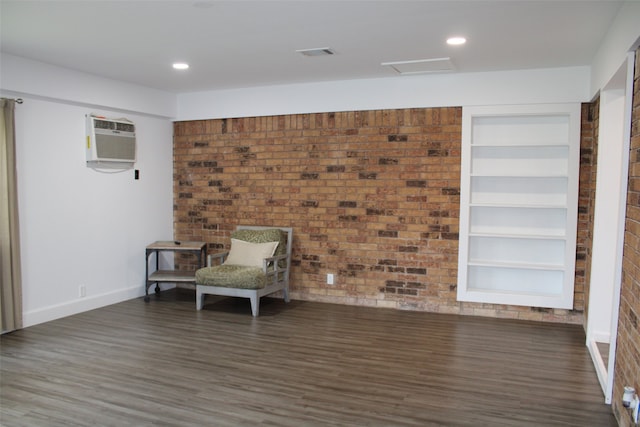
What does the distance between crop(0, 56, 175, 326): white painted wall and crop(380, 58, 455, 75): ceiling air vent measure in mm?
2937

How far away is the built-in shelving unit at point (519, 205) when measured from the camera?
15.9 feet

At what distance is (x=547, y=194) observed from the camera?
16.6 ft

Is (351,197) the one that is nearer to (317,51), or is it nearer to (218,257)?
(218,257)

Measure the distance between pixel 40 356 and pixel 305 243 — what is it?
288cm

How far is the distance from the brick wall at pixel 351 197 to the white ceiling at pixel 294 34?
74cm

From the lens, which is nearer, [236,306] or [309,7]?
[309,7]

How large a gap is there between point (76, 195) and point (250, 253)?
1.87 m

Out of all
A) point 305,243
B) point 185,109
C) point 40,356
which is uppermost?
point 185,109

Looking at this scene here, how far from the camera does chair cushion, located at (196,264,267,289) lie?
504 cm

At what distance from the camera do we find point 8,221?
4.36 metres

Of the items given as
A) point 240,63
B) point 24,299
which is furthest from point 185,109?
point 24,299

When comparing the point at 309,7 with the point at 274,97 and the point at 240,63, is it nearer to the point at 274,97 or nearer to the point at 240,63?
the point at 240,63

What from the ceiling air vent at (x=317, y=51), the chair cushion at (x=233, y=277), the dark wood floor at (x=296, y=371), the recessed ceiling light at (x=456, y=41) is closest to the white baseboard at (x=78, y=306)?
the dark wood floor at (x=296, y=371)

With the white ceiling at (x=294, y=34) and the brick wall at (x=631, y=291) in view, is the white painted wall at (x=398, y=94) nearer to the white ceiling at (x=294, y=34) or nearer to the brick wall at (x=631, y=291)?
the white ceiling at (x=294, y=34)
